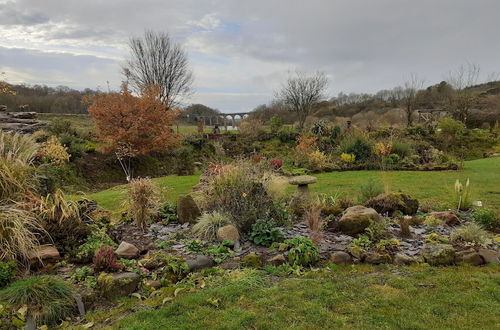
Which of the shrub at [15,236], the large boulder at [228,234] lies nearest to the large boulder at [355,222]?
the large boulder at [228,234]

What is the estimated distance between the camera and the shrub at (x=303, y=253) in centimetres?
422

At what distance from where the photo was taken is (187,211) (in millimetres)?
5684

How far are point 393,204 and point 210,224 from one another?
11.6 feet

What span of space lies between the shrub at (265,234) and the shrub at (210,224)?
471mm

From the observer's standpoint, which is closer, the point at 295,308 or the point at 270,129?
the point at 295,308

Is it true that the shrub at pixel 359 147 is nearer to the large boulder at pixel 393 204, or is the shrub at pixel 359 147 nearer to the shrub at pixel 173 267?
the large boulder at pixel 393 204

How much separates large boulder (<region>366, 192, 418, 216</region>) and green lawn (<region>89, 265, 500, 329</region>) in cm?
228

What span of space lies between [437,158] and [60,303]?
1386 centimetres

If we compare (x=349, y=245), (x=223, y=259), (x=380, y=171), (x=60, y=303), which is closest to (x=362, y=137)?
(x=380, y=171)

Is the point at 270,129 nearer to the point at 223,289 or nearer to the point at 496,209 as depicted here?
the point at 496,209

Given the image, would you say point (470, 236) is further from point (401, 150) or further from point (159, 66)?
point (159, 66)

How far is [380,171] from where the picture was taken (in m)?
12.0

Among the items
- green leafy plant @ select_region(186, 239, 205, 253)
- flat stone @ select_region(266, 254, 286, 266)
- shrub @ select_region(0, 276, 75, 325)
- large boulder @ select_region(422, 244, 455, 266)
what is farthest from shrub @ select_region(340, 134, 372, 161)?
shrub @ select_region(0, 276, 75, 325)

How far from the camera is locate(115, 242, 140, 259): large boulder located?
13.6 ft
